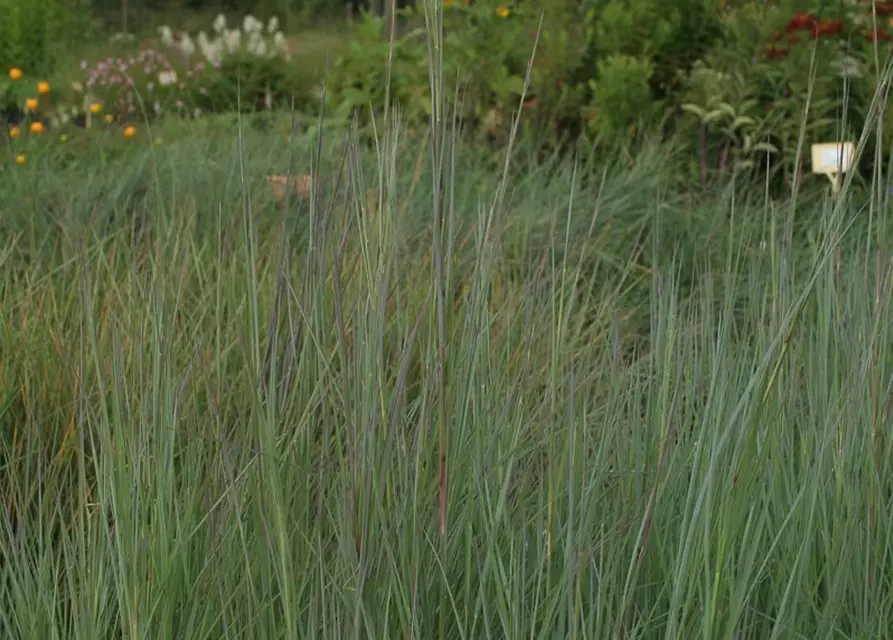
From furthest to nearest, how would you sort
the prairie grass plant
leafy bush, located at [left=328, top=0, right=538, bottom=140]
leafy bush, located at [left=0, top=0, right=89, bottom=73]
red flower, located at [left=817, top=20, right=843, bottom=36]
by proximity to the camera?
leafy bush, located at [left=0, top=0, right=89, bottom=73] → leafy bush, located at [left=328, top=0, right=538, bottom=140] → red flower, located at [left=817, top=20, right=843, bottom=36] → the prairie grass plant

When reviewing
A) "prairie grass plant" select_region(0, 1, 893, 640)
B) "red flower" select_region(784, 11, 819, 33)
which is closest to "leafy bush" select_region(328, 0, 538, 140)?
→ "red flower" select_region(784, 11, 819, 33)

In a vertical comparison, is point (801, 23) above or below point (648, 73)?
above

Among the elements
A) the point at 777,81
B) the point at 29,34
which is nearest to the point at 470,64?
the point at 777,81

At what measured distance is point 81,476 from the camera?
1.36m

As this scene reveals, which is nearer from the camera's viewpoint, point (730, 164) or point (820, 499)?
point (820, 499)

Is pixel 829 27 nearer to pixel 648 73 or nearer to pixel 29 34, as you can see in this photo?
pixel 648 73

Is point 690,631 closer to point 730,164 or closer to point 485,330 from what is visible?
point 485,330

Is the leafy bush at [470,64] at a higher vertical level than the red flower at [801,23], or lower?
lower

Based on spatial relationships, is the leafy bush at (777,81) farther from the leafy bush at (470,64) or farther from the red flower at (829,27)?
the leafy bush at (470,64)

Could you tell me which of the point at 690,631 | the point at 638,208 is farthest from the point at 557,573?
the point at 638,208

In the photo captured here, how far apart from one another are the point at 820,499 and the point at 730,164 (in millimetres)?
4081

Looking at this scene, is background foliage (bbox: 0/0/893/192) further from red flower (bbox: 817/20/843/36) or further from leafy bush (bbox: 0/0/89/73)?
leafy bush (bbox: 0/0/89/73)

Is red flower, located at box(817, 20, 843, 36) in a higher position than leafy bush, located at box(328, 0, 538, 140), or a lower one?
higher

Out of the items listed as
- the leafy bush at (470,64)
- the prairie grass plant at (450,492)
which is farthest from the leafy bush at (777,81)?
the prairie grass plant at (450,492)
